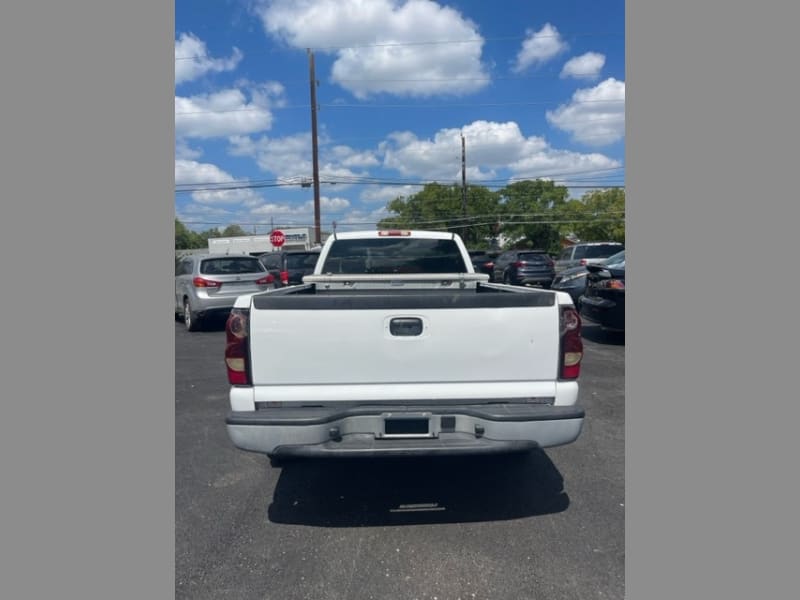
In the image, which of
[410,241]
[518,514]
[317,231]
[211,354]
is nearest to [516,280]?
[317,231]

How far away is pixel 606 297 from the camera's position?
930 cm

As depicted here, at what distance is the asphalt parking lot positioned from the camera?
288 centimetres

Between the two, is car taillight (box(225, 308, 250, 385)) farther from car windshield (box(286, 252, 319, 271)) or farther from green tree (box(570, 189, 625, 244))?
green tree (box(570, 189, 625, 244))

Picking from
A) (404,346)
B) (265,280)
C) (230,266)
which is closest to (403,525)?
(404,346)

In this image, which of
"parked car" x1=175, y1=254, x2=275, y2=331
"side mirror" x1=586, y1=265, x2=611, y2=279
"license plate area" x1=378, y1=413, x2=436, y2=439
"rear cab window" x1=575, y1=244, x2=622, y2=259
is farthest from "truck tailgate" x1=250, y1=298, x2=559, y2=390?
"rear cab window" x1=575, y1=244, x2=622, y2=259

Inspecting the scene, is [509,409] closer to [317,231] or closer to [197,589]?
[197,589]

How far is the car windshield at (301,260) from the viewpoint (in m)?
14.8

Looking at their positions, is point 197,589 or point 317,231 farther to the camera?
point 317,231

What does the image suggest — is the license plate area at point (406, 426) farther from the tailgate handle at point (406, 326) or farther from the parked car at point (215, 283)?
the parked car at point (215, 283)

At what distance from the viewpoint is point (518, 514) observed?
3621 mm

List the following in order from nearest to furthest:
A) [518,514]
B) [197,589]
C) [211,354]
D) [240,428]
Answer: [197,589] → [240,428] → [518,514] → [211,354]

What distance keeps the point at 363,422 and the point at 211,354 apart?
703cm

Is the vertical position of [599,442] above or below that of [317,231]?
below

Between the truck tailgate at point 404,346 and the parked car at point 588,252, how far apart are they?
1691cm
